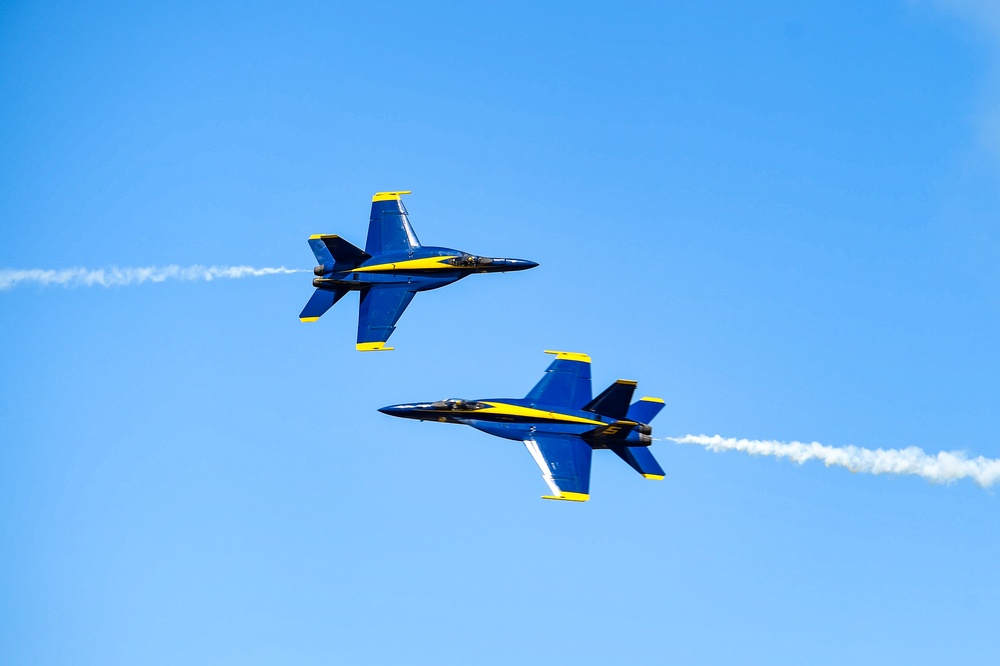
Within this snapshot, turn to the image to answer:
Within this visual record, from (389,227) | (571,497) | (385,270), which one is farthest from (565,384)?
(389,227)

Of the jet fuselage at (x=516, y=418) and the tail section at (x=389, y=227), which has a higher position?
the tail section at (x=389, y=227)

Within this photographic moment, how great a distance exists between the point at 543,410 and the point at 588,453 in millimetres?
4090

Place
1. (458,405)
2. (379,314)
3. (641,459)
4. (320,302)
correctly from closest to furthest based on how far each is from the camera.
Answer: (641,459) → (458,405) → (379,314) → (320,302)

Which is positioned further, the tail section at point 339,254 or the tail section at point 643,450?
the tail section at point 339,254

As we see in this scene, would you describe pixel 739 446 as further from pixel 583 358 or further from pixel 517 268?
pixel 517 268

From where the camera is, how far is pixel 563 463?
287 feet

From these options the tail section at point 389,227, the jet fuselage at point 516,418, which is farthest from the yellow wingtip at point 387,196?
the jet fuselage at point 516,418

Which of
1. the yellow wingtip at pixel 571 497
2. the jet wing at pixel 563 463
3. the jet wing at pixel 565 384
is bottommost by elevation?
the yellow wingtip at pixel 571 497

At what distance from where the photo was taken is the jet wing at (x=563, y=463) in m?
86.4

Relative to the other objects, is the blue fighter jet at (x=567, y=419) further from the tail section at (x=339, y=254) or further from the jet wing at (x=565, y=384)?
the tail section at (x=339, y=254)

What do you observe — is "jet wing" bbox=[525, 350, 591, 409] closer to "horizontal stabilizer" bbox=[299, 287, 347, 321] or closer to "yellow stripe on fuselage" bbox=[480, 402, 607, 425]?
"yellow stripe on fuselage" bbox=[480, 402, 607, 425]

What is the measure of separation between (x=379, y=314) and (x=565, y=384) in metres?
13.6

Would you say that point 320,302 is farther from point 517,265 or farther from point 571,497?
point 571,497

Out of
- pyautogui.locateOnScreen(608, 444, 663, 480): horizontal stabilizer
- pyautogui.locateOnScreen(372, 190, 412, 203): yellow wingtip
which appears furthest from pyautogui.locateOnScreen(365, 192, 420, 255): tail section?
pyautogui.locateOnScreen(608, 444, 663, 480): horizontal stabilizer
